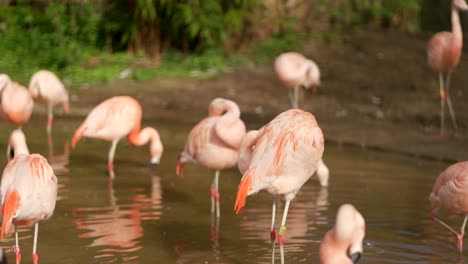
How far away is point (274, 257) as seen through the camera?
5375 millimetres

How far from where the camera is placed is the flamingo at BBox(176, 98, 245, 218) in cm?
635

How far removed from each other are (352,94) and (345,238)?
25.0 feet

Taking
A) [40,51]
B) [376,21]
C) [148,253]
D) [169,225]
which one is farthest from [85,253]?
[376,21]

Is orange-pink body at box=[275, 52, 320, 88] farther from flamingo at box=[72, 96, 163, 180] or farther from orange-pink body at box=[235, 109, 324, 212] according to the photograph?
orange-pink body at box=[235, 109, 324, 212]

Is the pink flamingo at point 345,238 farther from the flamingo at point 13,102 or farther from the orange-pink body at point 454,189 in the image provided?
the flamingo at point 13,102

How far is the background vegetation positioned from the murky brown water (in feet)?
12.3

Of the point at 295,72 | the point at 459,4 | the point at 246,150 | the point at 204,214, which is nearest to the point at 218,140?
the point at 204,214

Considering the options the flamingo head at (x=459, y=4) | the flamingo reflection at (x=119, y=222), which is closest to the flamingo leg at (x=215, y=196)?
the flamingo reflection at (x=119, y=222)

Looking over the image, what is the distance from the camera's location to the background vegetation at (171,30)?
1265 centimetres

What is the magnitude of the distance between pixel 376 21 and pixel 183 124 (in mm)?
4830

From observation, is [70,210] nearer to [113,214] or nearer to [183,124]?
[113,214]

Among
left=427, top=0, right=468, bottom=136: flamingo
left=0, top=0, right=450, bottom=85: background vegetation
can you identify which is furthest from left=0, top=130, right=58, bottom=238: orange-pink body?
left=0, top=0, right=450, bottom=85: background vegetation

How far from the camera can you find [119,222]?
6.23 m

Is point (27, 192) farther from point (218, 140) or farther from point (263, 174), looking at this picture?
point (218, 140)
